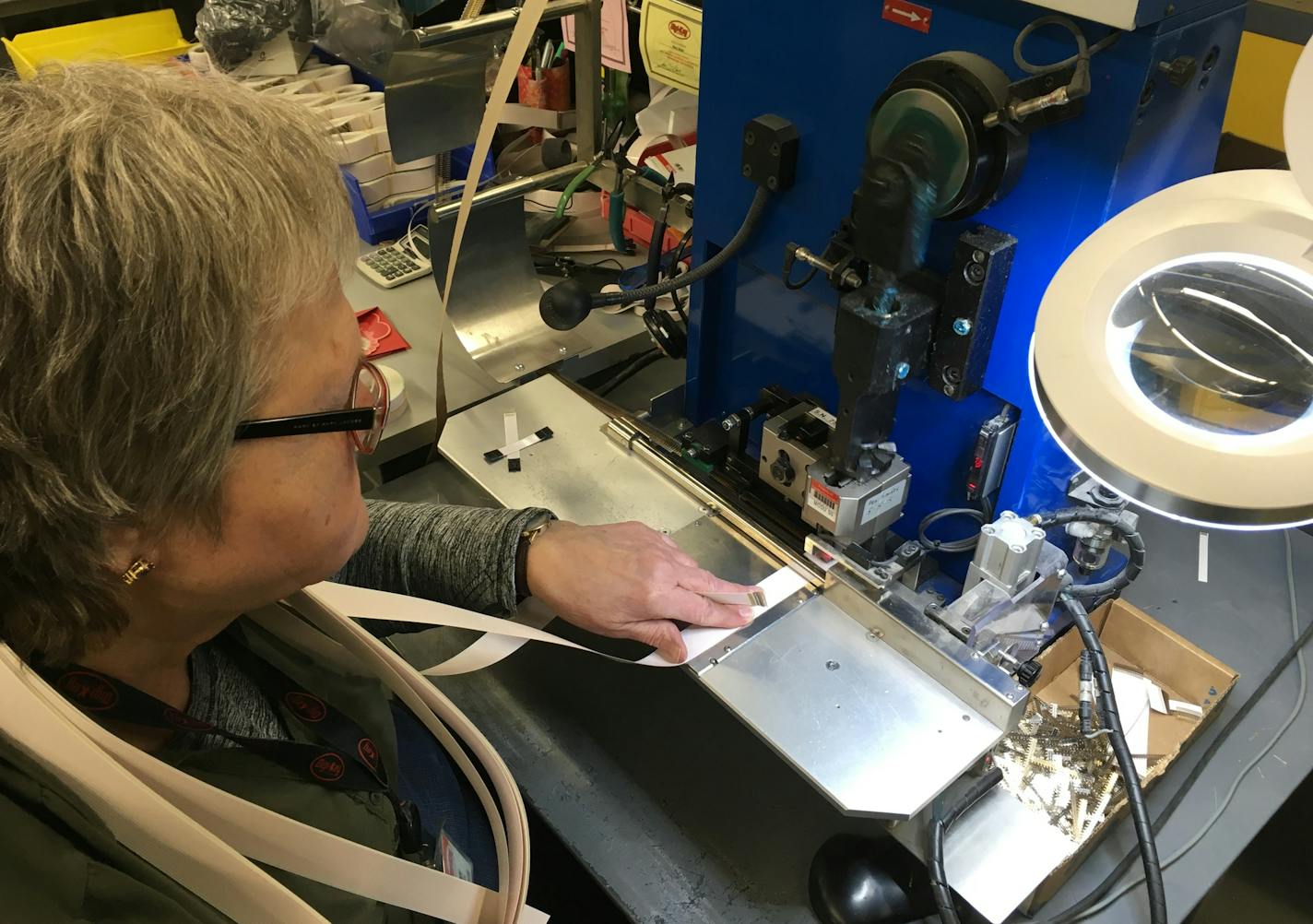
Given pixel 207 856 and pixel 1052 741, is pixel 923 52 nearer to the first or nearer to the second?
pixel 1052 741

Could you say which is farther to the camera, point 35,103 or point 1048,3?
point 1048,3

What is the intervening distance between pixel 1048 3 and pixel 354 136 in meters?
1.36

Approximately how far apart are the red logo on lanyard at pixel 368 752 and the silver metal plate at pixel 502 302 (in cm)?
70

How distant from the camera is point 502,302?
5.13 feet

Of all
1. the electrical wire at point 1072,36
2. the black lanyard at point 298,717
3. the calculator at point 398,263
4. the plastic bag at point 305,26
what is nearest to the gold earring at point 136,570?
the black lanyard at point 298,717

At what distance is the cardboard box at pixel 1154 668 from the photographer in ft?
3.50

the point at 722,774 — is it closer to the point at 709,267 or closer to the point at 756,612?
the point at 756,612

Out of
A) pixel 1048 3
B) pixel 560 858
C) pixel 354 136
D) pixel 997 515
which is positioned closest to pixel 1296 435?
pixel 1048 3

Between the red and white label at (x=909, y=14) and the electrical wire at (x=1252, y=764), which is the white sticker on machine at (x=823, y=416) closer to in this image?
the red and white label at (x=909, y=14)

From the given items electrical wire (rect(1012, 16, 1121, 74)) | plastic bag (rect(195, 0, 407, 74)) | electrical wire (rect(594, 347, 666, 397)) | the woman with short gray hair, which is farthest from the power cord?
plastic bag (rect(195, 0, 407, 74))

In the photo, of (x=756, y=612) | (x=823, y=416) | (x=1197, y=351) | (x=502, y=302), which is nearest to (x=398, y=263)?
(x=502, y=302)

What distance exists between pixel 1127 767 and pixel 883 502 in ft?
1.11

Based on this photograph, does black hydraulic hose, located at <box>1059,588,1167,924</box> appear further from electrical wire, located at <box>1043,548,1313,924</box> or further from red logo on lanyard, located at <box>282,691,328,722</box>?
red logo on lanyard, located at <box>282,691,328,722</box>

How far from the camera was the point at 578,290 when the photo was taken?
1262mm
